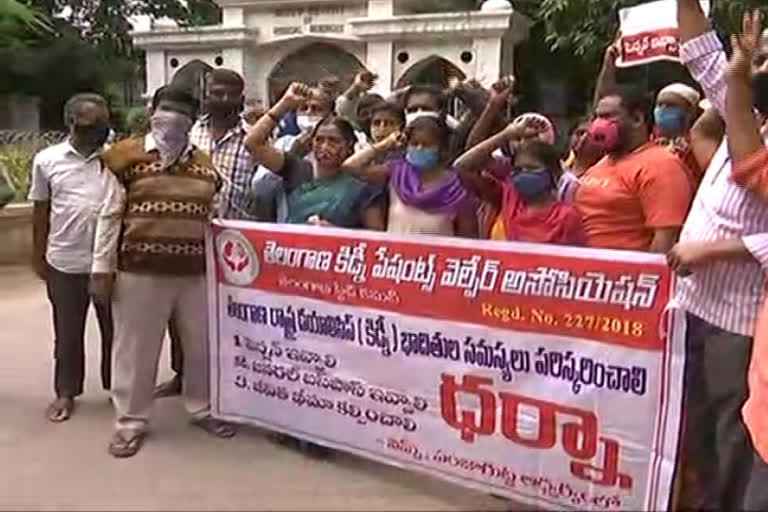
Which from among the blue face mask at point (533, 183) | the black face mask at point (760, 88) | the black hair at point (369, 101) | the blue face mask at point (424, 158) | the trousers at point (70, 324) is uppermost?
the black face mask at point (760, 88)

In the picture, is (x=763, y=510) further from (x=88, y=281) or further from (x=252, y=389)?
(x=88, y=281)

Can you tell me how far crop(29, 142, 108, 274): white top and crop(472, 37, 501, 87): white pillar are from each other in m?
10.7

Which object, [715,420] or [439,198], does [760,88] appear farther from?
[439,198]

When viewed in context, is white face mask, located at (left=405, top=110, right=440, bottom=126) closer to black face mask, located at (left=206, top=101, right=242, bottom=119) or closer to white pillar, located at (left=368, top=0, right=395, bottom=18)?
black face mask, located at (left=206, top=101, right=242, bottom=119)

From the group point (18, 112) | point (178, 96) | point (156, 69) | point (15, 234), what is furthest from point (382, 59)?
point (178, 96)

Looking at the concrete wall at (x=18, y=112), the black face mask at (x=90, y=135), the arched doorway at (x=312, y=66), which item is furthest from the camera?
the concrete wall at (x=18, y=112)

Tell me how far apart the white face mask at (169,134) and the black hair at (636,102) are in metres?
1.75

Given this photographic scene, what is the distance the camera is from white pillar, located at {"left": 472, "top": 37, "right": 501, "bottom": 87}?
14.8m

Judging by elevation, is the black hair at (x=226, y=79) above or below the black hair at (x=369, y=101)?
above

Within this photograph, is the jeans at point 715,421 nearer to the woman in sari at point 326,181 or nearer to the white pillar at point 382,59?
the woman in sari at point 326,181

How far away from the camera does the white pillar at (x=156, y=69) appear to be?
17.7 m

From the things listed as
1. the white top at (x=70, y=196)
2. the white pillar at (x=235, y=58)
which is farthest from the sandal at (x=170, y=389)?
the white pillar at (x=235, y=58)

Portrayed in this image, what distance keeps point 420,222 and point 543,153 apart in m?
0.58

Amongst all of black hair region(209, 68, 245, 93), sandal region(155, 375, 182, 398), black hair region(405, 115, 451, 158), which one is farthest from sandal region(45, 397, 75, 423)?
black hair region(405, 115, 451, 158)
